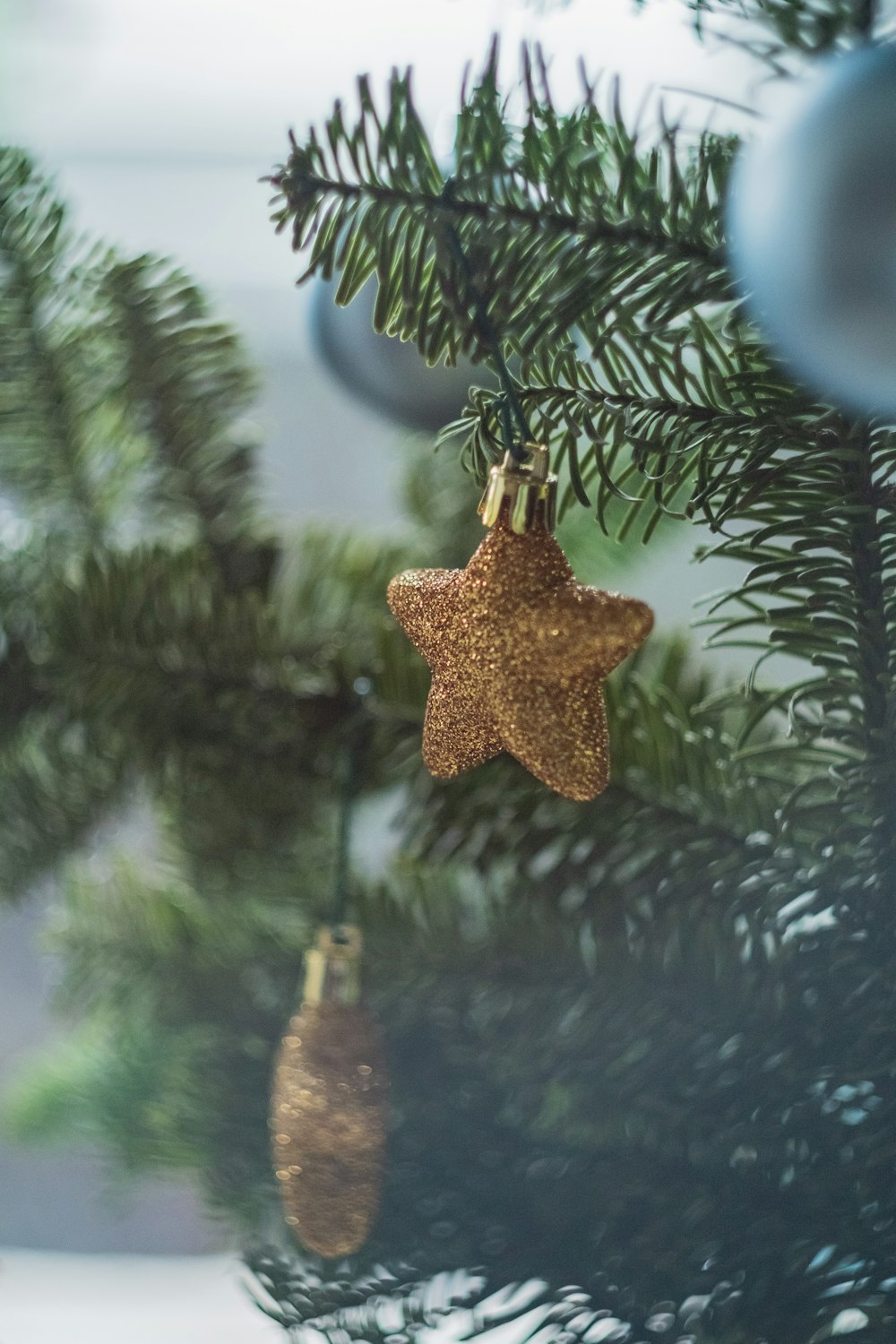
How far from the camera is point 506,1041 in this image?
0.35 metres

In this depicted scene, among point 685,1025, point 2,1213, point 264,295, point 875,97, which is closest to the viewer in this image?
point 875,97

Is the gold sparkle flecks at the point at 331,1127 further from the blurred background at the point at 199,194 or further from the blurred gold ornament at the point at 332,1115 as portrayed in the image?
the blurred background at the point at 199,194

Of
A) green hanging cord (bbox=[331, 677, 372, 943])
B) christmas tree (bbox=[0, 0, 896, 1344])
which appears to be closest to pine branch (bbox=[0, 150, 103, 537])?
christmas tree (bbox=[0, 0, 896, 1344])

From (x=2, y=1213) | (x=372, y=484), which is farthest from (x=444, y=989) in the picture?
(x=372, y=484)

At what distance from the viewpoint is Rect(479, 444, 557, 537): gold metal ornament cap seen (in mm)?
212

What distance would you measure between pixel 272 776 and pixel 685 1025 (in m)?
0.15

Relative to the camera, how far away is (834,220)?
185mm

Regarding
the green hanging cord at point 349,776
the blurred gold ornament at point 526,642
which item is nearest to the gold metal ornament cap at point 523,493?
the blurred gold ornament at point 526,642

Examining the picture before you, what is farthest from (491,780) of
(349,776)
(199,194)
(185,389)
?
(199,194)

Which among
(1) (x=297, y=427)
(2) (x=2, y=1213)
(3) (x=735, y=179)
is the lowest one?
(2) (x=2, y=1213)

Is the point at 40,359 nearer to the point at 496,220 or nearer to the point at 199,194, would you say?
the point at 496,220

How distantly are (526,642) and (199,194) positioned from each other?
817 mm

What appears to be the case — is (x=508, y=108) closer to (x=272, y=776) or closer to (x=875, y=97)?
(x=875, y=97)

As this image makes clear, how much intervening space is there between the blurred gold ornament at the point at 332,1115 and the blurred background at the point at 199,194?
123 millimetres
